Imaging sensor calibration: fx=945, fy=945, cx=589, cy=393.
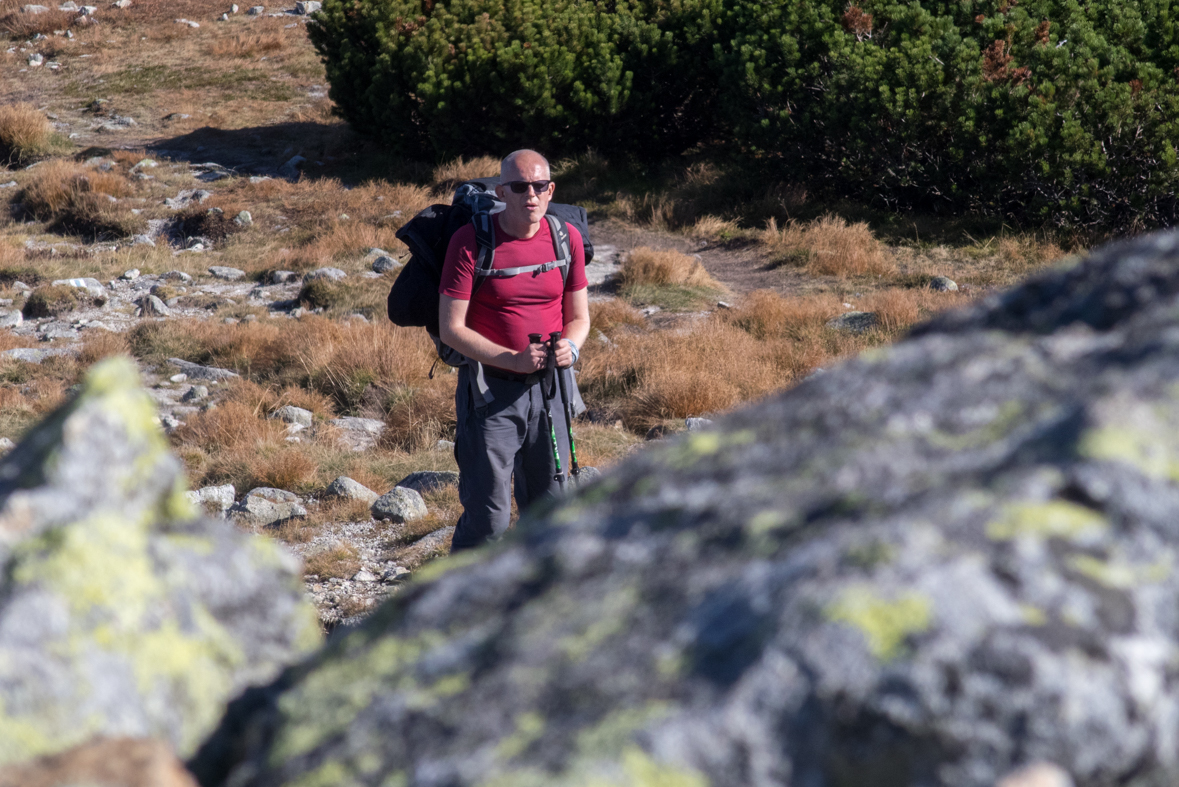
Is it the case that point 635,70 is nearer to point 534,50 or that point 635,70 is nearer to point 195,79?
point 534,50

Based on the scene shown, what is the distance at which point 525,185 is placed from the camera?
370cm

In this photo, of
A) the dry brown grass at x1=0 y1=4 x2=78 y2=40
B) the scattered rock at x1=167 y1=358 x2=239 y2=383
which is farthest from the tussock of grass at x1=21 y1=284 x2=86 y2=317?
the dry brown grass at x1=0 y1=4 x2=78 y2=40

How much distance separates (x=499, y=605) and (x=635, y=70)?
49.8 feet

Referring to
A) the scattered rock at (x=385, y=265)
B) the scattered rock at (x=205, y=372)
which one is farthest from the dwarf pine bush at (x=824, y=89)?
the scattered rock at (x=205, y=372)

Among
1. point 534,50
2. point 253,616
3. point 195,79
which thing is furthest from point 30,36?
point 253,616

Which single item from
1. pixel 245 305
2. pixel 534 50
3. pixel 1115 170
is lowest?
pixel 245 305

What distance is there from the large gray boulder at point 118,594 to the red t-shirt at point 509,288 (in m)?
2.61

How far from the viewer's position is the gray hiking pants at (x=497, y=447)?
13.0 feet

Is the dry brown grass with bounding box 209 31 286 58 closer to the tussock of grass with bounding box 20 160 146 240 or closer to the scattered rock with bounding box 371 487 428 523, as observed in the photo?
the tussock of grass with bounding box 20 160 146 240

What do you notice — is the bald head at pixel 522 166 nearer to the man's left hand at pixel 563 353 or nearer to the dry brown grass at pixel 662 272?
the man's left hand at pixel 563 353

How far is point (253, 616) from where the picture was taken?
118 cm

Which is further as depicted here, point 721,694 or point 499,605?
point 499,605

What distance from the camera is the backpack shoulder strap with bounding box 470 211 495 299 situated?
3.81m

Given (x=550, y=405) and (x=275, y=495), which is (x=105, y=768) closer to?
(x=550, y=405)
